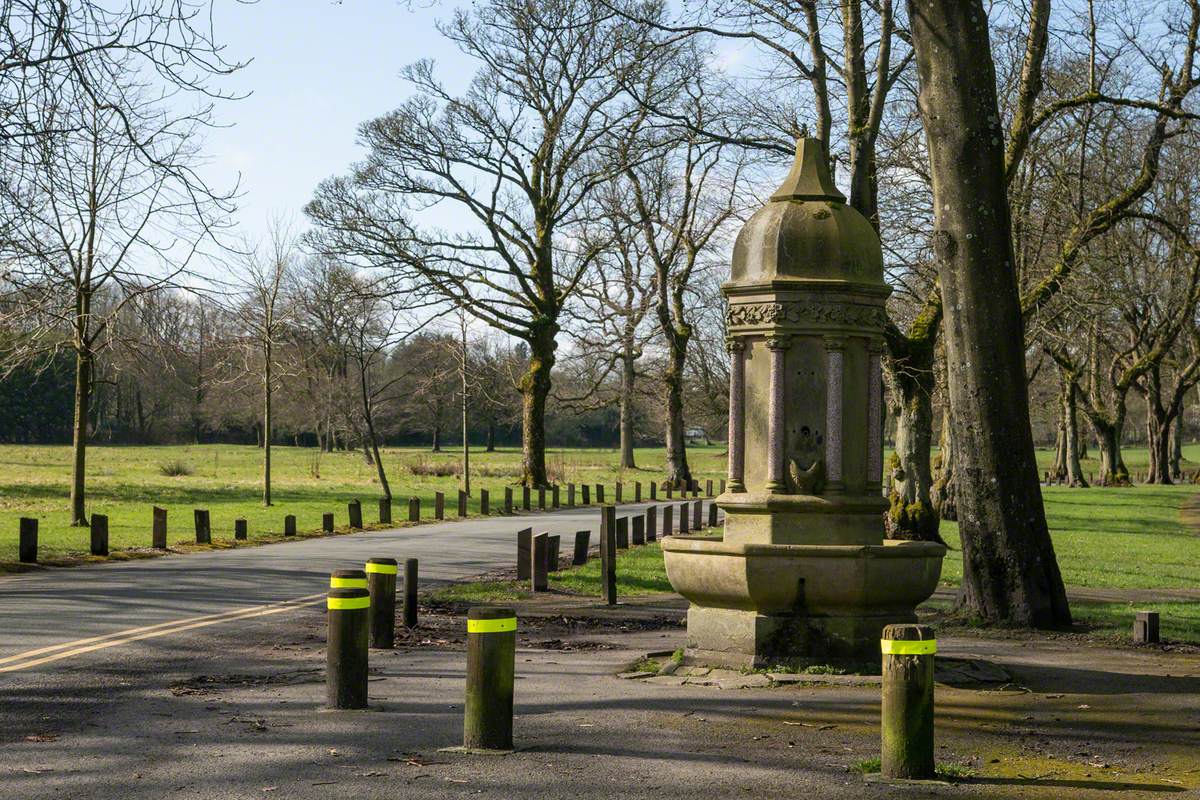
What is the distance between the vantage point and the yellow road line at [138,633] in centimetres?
1083

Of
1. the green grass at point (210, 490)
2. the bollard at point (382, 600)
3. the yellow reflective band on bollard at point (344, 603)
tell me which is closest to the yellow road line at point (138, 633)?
the bollard at point (382, 600)

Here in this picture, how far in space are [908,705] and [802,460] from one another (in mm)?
4356

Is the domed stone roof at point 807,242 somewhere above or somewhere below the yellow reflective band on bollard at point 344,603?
above

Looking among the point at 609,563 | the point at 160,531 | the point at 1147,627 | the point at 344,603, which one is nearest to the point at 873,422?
the point at 1147,627

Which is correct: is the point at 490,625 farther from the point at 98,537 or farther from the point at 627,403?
the point at 627,403

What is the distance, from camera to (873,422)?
11391 mm

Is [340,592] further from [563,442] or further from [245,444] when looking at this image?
[563,442]

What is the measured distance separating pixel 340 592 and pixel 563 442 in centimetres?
11034

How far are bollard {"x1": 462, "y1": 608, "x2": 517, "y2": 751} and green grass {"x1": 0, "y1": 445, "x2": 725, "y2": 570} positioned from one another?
14.2m

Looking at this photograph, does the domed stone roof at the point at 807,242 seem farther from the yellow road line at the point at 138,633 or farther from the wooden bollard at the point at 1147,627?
the yellow road line at the point at 138,633

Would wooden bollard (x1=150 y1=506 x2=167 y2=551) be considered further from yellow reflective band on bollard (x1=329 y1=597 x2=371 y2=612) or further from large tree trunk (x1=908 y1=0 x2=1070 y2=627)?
yellow reflective band on bollard (x1=329 y1=597 x2=371 y2=612)

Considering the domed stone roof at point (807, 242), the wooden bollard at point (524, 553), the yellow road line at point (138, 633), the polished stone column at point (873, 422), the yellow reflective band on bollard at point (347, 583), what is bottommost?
the yellow road line at point (138, 633)

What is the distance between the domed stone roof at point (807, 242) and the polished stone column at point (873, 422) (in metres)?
0.64

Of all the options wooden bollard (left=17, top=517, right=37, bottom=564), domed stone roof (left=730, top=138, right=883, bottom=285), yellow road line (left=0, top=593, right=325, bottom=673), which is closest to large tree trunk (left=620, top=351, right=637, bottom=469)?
wooden bollard (left=17, top=517, right=37, bottom=564)
